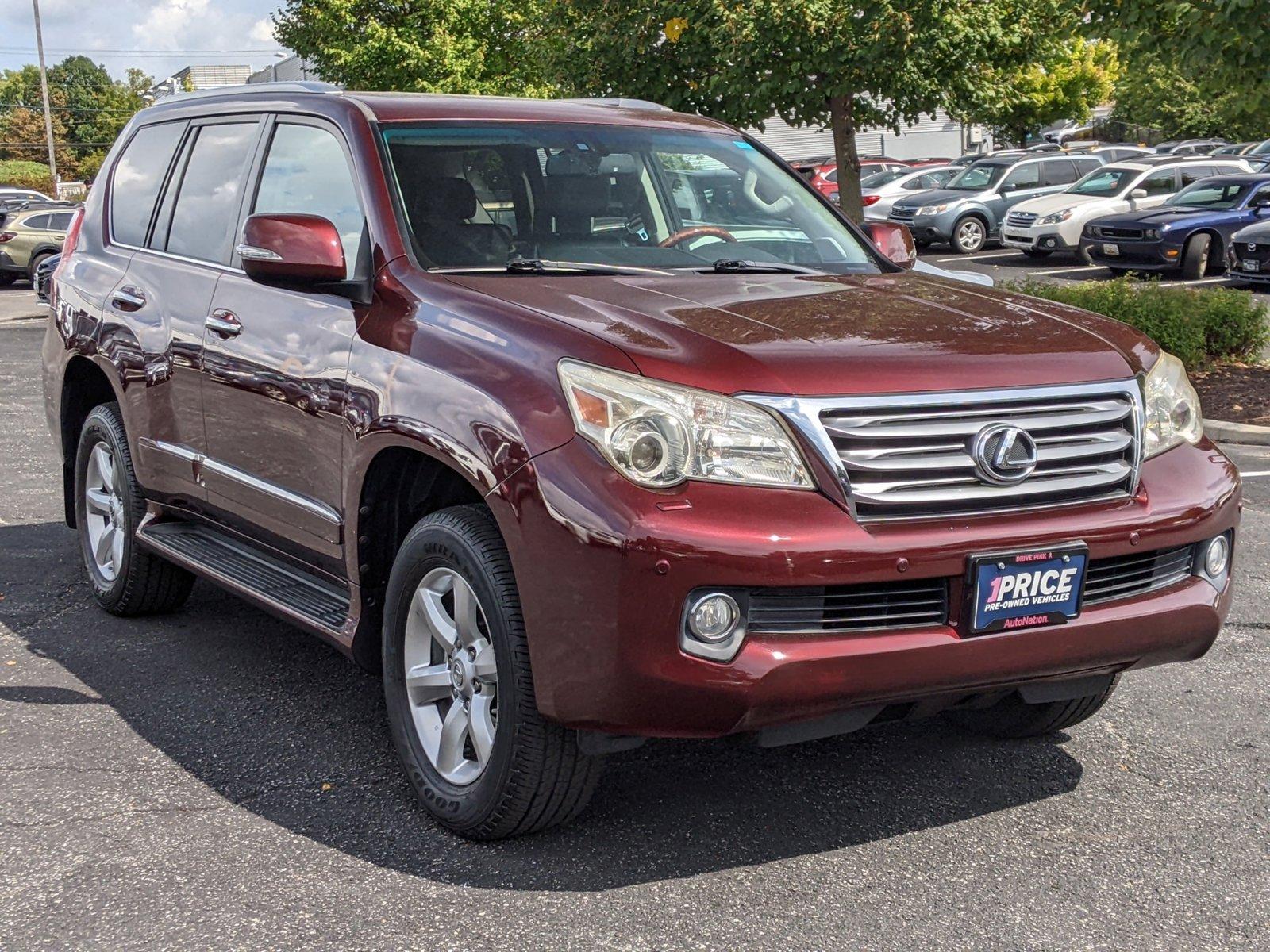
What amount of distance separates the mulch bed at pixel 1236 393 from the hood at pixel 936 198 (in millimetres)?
16407

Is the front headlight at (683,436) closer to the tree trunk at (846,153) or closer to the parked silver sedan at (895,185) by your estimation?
the tree trunk at (846,153)

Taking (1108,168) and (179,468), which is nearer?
(179,468)

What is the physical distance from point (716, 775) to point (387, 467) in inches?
49.2

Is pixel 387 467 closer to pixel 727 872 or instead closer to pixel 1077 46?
pixel 727 872

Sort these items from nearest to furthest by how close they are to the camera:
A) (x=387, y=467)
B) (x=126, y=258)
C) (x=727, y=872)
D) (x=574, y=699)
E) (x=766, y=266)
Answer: (x=574, y=699)
(x=727, y=872)
(x=387, y=467)
(x=766, y=266)
(x=126, y=258)

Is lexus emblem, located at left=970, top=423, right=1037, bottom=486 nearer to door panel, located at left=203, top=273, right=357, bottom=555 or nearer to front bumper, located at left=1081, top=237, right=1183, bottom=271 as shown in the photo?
door panel, located at left=203, top=273, right=357, bottom=555

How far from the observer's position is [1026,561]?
3506 millimetres

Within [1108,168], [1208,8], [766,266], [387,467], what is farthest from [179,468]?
[1108,168]

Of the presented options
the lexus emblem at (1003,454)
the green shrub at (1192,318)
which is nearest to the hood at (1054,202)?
the green shrub at (1192,318)

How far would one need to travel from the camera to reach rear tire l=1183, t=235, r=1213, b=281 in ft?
71.6

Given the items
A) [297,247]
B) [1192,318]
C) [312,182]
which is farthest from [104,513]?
[1192,318]

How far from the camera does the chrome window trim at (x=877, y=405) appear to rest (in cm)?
341

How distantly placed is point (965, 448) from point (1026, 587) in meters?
0.34

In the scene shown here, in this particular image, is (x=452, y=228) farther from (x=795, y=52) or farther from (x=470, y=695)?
(x=795, y=52)
